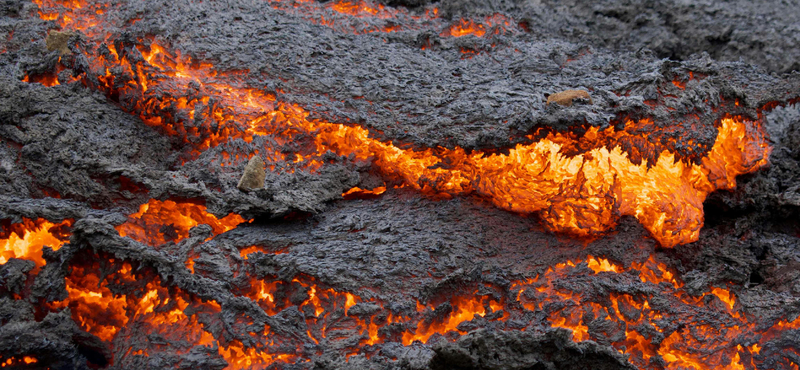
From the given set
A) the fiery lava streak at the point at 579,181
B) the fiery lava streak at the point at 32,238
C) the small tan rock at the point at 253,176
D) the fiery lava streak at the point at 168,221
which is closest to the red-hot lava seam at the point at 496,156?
the fiery lava streak at the point at 579,181

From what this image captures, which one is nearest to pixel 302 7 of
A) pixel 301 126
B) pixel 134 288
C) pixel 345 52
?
pixel 345 52

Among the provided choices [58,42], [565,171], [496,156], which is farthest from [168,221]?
[565,171]

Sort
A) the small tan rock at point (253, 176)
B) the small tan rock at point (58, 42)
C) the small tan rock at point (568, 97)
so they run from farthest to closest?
the small tan rock at point (58, 42), the small tan rock at point (568, 97), the small tan rock at point (253, 176)

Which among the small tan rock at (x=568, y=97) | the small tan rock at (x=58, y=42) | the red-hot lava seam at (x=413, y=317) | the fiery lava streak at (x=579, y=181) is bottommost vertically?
the red-hot lava seam at (x=413, y=317)

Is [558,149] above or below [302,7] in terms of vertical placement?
below

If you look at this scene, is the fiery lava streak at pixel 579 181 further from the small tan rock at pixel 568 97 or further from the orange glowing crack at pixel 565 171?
the small tan rock at pixel 568 97

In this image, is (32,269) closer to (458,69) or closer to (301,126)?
(301,126)
